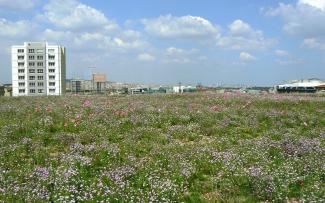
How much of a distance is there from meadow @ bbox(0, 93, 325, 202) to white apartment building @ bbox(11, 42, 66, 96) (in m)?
157

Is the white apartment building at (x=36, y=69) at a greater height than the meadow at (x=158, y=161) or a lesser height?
greater

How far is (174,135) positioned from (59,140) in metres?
4.55

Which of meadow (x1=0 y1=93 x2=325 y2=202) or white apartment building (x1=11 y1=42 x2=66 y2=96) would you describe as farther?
white apartment building (x1=11 y1=42 x2=66 y2=96)

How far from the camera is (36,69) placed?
559 ft

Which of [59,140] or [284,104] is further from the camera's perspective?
[284,104]

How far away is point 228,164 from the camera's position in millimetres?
10008

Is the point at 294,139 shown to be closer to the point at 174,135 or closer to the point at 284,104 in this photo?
the point at 174,135

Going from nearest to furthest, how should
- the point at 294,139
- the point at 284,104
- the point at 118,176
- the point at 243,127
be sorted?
the point at 118,176 → the point at 294,139 → the point at 243,127 → the point at 284,104

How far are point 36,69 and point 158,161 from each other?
171089 millimetres

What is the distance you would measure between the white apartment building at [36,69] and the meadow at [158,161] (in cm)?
15742

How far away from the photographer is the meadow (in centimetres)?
798

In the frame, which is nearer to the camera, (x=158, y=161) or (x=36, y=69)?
(x=158, y=161)

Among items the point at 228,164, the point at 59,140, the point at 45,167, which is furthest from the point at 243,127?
the point at 45,167

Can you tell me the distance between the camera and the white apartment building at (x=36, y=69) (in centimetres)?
16775
